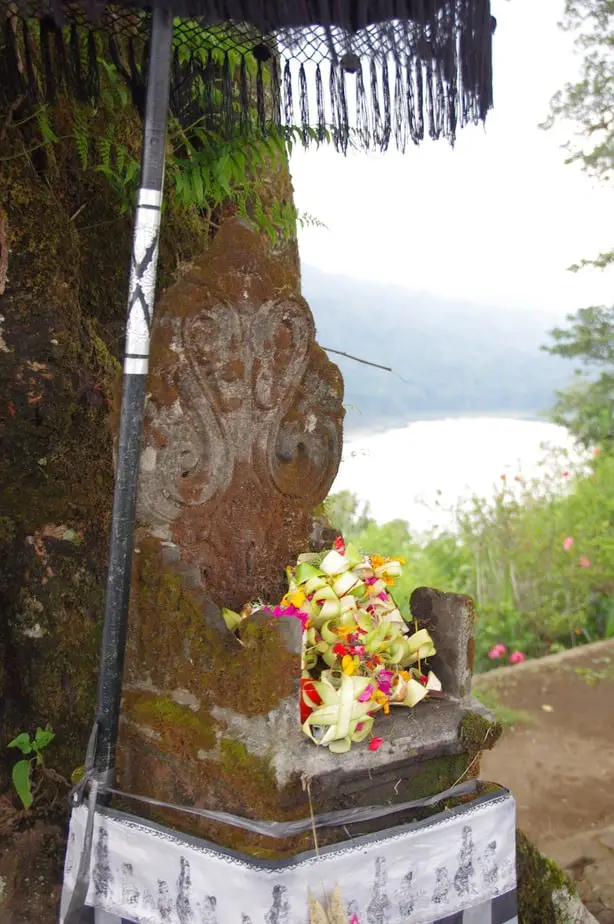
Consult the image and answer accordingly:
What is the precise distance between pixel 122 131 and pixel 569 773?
4050 millimetres

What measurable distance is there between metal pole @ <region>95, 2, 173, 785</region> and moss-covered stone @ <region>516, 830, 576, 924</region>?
5.27ft

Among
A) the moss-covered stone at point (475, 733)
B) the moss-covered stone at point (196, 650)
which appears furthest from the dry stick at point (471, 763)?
the moss-covered stone at point (196, 650)

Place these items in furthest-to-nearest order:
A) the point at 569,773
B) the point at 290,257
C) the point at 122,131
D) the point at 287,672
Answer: the point at 569,773, the point at 290,257, the point at 122,131, the point at 287,672

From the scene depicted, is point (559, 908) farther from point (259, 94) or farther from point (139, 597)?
point (259, 94)

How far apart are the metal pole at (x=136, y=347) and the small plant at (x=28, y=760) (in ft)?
2.55

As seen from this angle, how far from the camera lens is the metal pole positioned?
1.98m

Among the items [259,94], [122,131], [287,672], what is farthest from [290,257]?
[287,672]

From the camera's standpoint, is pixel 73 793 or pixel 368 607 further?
pixel 368 607

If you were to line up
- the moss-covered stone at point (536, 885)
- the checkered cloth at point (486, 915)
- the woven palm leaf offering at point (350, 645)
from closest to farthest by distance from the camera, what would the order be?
the woven palm leaf offering at point (350, 645) < the checkered cloth at point (486, 915) < the moss-covered stone at point (536, 885)

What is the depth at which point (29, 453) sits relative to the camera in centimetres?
277

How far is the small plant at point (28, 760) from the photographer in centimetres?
268

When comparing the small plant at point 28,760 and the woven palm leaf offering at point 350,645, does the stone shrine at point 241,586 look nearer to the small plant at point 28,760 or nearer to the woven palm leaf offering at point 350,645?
the woven palm leaf offering at point 350,645

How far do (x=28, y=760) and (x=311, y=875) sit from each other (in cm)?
123

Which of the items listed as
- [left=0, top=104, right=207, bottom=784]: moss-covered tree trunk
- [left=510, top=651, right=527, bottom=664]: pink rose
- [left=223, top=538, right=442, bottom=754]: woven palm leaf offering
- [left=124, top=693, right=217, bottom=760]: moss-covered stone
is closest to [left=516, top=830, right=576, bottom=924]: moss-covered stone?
[left=223, top=538, right=442, bottom=754]: woven palm leaf offering
